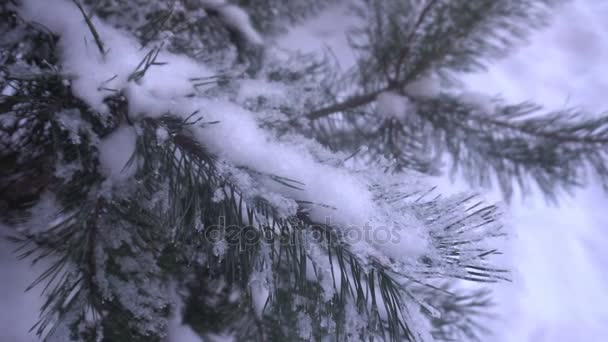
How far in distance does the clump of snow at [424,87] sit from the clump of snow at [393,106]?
3cm

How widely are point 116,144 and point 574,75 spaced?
261 centimetres

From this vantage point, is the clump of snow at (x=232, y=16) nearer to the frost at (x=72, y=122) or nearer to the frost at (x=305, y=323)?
the frost at (x=72, y=122)

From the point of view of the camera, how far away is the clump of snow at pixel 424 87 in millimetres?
959

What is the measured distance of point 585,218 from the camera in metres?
1.75

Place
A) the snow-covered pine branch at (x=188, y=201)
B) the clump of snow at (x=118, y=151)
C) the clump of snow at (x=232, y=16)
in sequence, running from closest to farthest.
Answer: the snow-covered pine branch at (x=188, y=201)
the clump of snow at (x=118, y=151)
the clump of snow at (x=232, y=16)

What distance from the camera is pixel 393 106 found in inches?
38.0

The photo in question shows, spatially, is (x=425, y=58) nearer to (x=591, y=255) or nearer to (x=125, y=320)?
(x=125, y=320)

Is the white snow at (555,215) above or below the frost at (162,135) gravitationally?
above

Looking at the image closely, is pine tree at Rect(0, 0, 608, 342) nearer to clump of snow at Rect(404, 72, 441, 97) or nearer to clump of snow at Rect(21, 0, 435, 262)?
clump of snow at Rect(21, 0, 435, 262)

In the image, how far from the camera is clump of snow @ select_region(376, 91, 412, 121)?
0.96m

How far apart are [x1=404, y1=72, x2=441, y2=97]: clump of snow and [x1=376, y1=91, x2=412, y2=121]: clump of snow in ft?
0.09

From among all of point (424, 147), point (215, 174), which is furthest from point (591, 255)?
point (215, 174)

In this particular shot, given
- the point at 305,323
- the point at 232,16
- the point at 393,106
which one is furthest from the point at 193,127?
the point at 393,106

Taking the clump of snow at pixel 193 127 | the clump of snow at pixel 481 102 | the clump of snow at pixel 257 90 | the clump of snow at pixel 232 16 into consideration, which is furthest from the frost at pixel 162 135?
the clump of snow at pixel 481 102
